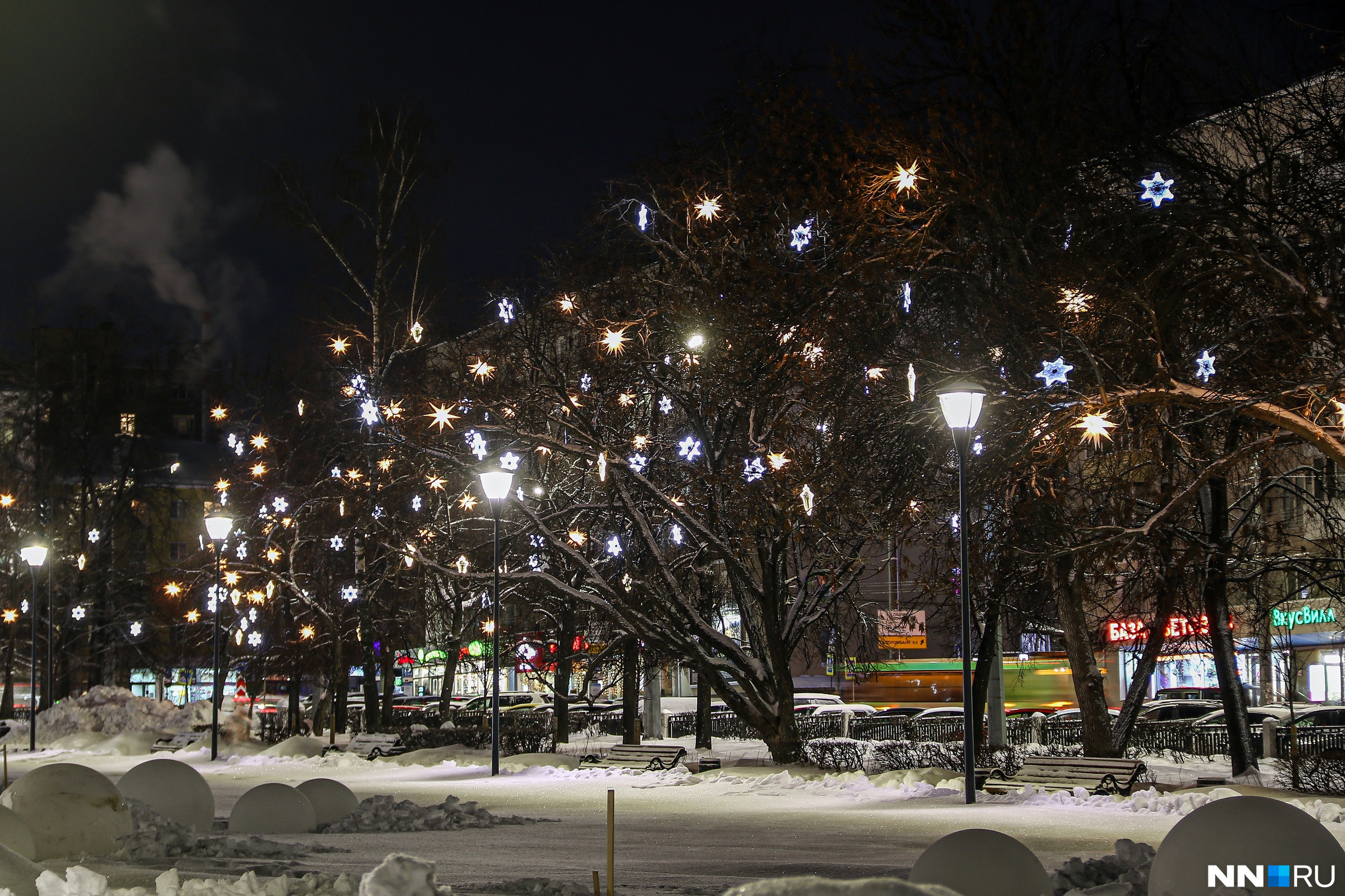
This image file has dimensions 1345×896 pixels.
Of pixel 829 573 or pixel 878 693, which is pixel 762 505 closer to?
pixel 829 573

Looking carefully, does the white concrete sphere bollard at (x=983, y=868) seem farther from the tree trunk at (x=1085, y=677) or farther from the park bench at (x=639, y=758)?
the park bench at (x=639, y=758)

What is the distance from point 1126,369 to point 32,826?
12.9 metres

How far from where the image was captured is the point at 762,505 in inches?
844

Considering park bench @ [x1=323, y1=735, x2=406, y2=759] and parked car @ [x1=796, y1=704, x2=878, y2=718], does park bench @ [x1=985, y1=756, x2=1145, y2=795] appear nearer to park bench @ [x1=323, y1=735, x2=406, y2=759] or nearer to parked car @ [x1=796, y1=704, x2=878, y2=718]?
park bench @ [x1=323, y1=735, x2=406, y2=759]

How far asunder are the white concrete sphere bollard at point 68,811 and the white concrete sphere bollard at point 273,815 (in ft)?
8.58

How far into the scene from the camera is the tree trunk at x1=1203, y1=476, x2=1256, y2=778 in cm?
2134

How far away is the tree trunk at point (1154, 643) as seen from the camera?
20.8m

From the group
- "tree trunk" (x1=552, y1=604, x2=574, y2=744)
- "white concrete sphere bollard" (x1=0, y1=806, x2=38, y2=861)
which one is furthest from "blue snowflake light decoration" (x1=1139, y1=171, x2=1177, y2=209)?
"tree trunk" (x1=552, y1=604, x2=574, y2=744)

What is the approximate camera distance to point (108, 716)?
132 feet

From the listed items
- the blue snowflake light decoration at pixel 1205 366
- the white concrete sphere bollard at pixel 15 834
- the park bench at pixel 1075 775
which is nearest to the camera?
the white concrete sphere bollard at pixel 15 834

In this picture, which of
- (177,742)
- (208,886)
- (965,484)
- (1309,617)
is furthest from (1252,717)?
(208,886)

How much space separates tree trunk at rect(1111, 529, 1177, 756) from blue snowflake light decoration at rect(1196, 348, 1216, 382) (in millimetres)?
5624

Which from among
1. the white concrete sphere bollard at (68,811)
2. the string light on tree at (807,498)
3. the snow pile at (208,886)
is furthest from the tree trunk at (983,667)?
the snow pile at (208,886)

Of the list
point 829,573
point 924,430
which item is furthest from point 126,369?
point 924,430
